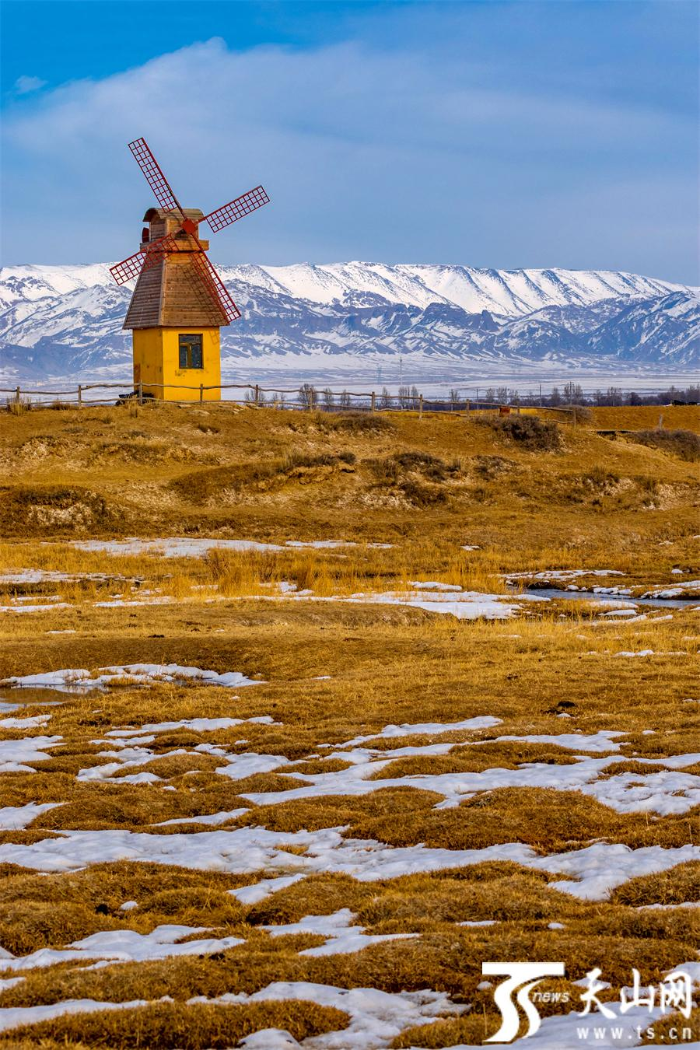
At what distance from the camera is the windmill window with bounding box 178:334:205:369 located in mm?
68062

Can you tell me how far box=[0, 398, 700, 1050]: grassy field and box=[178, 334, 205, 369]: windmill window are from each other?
26.3 meters

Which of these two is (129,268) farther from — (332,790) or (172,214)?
(332,790)

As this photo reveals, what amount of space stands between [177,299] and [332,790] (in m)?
56.3

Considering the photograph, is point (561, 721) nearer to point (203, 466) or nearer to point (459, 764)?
point (459, 764)

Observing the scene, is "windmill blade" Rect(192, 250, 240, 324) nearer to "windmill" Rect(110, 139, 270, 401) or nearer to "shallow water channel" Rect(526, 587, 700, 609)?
"windmill" Rect(110, 139, 270, 401)

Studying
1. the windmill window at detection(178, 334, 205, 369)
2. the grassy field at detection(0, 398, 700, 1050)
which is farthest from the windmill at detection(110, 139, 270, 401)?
the grassy field at detection(0, 398, 700, 1050)

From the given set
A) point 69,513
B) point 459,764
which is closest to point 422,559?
point 69,513

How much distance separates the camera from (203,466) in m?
57.8

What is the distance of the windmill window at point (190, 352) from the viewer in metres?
68.1

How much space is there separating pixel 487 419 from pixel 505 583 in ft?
104

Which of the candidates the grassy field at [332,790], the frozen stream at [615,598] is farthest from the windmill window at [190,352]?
the frozen stream at [615,598]

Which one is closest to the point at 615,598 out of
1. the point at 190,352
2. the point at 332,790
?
the point at 332,790

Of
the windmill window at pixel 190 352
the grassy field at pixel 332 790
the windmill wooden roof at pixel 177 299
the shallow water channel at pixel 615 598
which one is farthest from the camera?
the windmill window at pixel 190 352

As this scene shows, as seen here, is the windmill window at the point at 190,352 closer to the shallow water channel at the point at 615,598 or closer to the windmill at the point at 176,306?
the windmill at the point at 176,306
